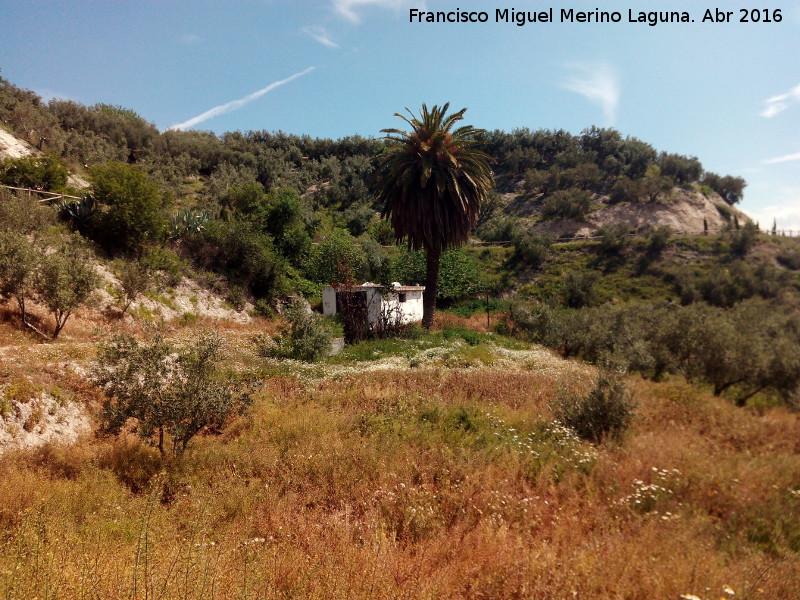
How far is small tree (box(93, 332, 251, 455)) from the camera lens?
19.4ft

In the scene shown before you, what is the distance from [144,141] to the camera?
43.5 meters

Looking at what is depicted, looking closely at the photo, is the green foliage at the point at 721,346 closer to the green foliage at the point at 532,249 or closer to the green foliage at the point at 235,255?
the green foliage at the point at 235,255

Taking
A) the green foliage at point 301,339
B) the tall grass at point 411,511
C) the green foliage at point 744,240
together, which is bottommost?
the tall grass at point 411,511

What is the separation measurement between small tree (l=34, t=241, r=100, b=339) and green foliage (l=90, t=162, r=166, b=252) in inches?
303

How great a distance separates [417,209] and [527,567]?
1941 centimetres

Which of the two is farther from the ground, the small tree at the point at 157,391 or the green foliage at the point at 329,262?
the green foliage at the point at 329,262

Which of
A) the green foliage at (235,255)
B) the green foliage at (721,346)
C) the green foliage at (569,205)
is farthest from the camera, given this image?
the green foliage at (569,205)

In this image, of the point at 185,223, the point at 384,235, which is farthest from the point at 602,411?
the point at 384,235

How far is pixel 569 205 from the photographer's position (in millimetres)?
52781

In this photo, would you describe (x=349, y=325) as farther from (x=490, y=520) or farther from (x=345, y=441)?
(x=490, y=520)

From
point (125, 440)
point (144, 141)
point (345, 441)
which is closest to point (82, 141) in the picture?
point (144, 141)

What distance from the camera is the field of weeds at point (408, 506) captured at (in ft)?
12.2

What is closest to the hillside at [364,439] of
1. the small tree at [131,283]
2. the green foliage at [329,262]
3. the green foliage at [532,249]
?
the small tree at [131,283]

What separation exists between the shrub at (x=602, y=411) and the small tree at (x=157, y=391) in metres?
6.57
